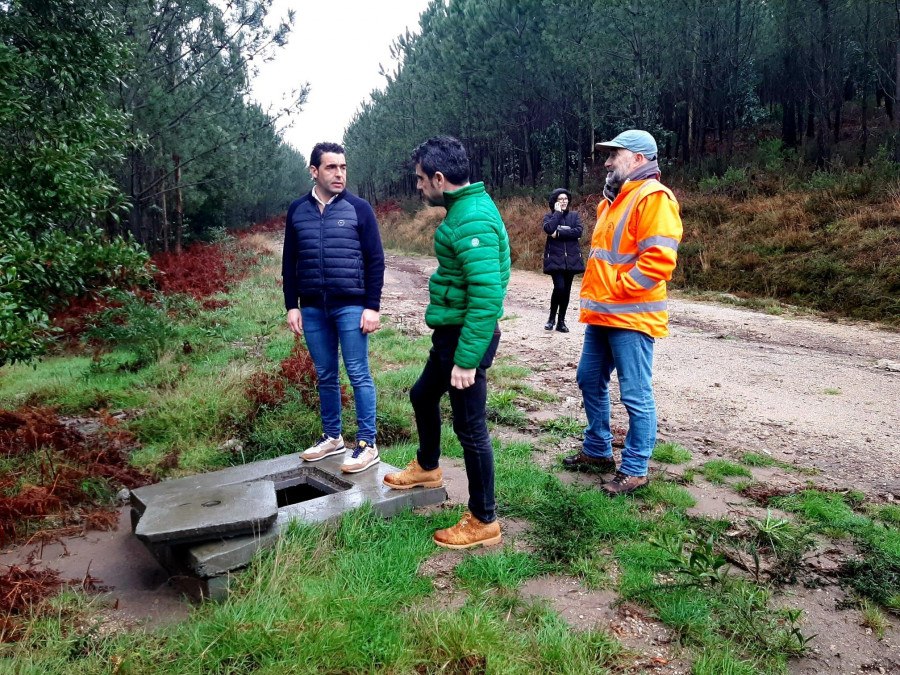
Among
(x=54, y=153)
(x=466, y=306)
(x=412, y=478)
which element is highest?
(x=54, y=153)

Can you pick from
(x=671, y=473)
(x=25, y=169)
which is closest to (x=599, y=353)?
(x=671, y=473)

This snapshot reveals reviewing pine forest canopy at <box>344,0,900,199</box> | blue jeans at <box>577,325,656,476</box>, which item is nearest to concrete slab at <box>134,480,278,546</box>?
blue jeans at <box>577,325,656,476</box>

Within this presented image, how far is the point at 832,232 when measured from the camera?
1362 centimetres

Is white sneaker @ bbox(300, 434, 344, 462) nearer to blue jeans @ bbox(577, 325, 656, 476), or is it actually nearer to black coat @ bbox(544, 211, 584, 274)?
blue jeans @ bbox(577, 325, 656, 476)

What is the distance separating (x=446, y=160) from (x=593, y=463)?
2.48m

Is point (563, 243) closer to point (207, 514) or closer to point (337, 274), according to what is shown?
point (337, 274)

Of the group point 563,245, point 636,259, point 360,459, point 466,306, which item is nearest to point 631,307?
point 636,259

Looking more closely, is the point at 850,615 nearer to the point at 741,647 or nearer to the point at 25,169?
the point at 741,647

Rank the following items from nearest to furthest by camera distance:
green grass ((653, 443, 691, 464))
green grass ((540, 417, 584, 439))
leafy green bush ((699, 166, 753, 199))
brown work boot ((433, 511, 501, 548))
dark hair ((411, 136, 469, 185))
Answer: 1. dark hair ((411, 136, 469, 185))
2. brown work boot ((433, 511, 501, 548))
3. green grass ((653, 443, 691, 464))
4. green grass ((540, 417, 584, 439))
5. leafy green bush ((699, 166, 753, 199))

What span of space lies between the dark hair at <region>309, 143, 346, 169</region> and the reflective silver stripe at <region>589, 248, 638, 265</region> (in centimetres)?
184

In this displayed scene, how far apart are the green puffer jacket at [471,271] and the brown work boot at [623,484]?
155cm

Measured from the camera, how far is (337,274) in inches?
167

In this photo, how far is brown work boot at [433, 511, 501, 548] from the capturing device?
3434mm

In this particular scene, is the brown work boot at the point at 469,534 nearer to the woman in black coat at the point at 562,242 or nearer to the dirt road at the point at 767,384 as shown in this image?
the dirt road at the point at 767,384
